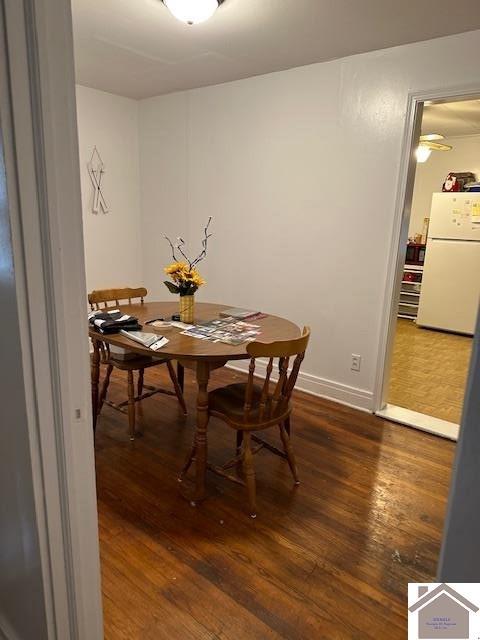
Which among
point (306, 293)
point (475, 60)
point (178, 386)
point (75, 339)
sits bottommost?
point (178, 386)

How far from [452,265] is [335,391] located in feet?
9.90

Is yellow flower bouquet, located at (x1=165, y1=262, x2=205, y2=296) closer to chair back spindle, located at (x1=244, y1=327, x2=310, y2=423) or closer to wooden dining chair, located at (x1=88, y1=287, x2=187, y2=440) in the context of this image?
wooden dining chair, located at (x1=88, y1=287, x2=187, y2=440)

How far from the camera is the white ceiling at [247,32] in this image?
208 cm

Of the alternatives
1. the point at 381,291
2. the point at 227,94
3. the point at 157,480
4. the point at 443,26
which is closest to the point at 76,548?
the point at 157,480

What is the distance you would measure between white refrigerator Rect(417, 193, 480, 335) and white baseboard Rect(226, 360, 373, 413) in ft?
8.71

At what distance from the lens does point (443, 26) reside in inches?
88.0

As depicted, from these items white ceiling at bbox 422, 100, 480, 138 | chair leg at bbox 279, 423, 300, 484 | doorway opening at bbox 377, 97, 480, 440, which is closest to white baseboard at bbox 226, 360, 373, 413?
doorway opening at bbox 377, 97, 480, 440

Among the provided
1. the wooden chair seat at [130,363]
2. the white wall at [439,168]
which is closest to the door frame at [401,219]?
the wooden chair seat at [130,363]

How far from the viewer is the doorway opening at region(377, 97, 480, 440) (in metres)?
4.06

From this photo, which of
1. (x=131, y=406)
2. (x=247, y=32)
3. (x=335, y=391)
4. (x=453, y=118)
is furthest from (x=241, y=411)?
(x=453, y=118)

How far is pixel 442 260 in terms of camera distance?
17.3 feet

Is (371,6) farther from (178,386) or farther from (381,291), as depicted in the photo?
(178,386)

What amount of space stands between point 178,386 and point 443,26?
8.56 feet

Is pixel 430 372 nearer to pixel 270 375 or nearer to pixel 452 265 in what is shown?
pixel 452 265
